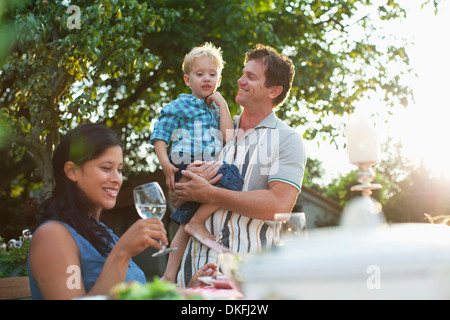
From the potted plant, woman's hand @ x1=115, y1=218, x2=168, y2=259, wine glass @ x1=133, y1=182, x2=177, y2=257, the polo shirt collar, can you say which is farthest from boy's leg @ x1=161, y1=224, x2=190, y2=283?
the potted plant

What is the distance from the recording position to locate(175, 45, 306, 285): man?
8.91ft

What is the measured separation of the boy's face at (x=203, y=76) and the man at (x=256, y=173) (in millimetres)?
430

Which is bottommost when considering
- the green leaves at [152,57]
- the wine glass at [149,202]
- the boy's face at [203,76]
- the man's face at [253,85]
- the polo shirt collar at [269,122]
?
the wine glass at [149,202]

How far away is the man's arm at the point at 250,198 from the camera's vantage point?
2.67m

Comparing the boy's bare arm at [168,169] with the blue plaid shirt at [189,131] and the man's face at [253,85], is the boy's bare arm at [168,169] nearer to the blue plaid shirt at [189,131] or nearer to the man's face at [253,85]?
the blue plaid shirt at [189,131]

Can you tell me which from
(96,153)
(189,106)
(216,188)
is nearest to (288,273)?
(96,153)

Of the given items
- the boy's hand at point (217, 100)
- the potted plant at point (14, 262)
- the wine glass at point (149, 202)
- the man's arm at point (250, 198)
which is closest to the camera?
the wine glass at point (149, 202)

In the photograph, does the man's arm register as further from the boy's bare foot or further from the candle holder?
the candle holder

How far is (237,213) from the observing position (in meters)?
2.76

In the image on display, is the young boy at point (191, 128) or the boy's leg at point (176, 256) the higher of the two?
the young boy at point (191, 128)

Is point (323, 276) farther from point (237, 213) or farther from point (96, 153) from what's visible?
point (237, 213)

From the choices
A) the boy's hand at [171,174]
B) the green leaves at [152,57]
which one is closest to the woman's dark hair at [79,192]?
the boy's hand at [171,174]

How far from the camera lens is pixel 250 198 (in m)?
2.67

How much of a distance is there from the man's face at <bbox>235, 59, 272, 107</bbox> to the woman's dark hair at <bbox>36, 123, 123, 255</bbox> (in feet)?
3.80
